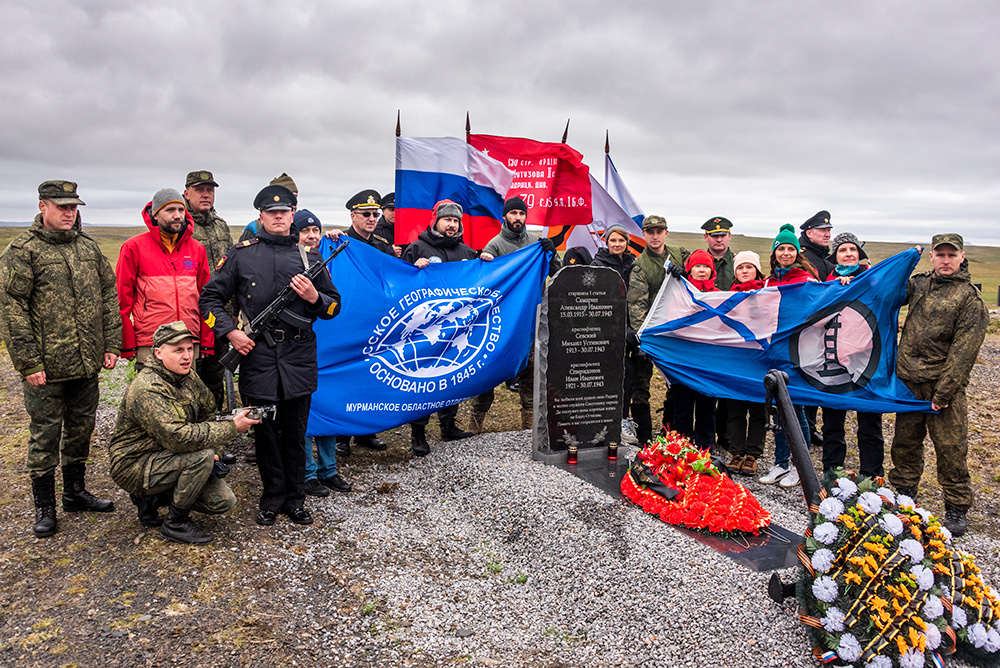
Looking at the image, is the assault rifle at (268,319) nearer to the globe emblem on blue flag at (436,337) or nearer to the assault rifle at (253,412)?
the assault rifle at (253,412)

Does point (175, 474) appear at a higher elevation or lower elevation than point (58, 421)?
lower

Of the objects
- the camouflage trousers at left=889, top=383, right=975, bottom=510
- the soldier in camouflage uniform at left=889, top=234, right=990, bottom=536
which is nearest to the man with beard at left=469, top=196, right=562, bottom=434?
the soldier in camouflage uniform at left=889, top=234, right=990, bottom=536

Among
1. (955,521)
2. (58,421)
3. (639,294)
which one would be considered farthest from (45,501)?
(955,521)

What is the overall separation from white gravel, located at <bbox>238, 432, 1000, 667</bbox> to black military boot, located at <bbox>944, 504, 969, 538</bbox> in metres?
0.11

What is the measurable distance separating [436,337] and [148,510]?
11.6 feet

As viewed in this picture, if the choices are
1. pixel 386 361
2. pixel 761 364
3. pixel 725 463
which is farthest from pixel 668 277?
pixel 386 361

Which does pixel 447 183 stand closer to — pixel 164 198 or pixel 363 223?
pixel 363 223

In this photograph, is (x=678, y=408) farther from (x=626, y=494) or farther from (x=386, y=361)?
(x=386, y=361)

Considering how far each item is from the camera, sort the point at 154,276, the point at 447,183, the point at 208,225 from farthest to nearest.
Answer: the point at 447,183, the point at 208,225, the point at 154,276

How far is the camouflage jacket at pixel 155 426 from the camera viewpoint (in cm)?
516

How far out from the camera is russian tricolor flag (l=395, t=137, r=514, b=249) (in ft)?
33.8

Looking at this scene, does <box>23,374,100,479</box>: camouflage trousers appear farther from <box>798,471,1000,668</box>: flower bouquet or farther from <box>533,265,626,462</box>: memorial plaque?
<box>798,471,1000,668</box>: flower bouquet

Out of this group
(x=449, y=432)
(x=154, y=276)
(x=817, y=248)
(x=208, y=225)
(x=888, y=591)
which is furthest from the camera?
(x=817, y=248)

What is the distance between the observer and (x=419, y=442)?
8234mm
